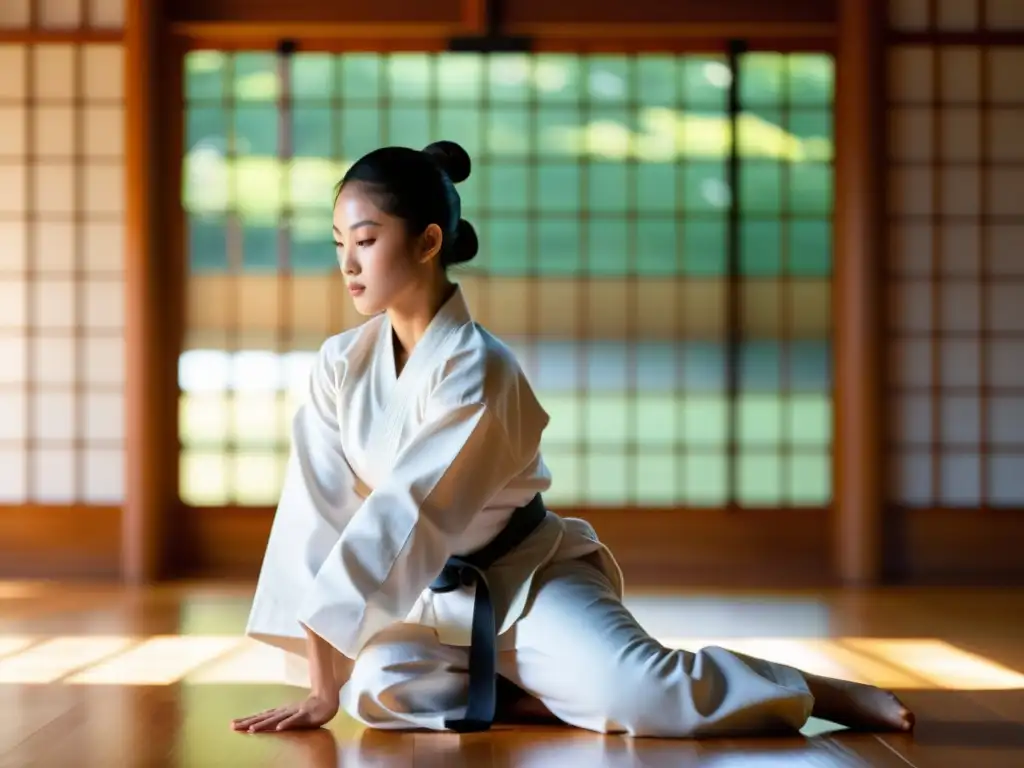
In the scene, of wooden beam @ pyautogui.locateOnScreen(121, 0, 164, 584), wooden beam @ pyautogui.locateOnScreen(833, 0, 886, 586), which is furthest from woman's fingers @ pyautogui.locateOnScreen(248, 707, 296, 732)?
wooden beam @ pyautogui.locateOnScreen(833, 0, 886, 586)

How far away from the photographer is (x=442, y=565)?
2.69 metres

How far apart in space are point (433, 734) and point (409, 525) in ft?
1.45

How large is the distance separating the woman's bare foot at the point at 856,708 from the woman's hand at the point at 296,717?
935mm

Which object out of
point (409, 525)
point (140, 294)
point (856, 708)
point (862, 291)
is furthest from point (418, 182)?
point (862, 291)

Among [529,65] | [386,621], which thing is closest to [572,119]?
[529,65]

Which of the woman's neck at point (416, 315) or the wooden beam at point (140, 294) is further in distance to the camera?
the wooden beam at point (140, 294)

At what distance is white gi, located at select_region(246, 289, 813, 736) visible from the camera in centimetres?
263

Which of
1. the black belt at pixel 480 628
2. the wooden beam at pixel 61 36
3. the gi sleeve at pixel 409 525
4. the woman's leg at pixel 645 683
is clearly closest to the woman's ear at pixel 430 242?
the gi sleeve at pixel 409 525

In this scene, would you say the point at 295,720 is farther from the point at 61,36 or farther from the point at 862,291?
the point at 61,36

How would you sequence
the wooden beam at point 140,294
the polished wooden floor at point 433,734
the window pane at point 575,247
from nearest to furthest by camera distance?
the polished wooden floor at point 433,734 < the wooden beam at point 140,294 < the window pane at point 575,247

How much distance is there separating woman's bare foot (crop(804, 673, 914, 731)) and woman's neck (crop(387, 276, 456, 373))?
103cm

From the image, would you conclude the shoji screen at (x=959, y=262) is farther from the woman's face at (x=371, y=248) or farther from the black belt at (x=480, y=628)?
the woman's face at (x=371, y=248)

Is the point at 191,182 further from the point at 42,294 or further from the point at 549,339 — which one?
the point at 549,339

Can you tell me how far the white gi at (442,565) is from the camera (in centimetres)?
263
